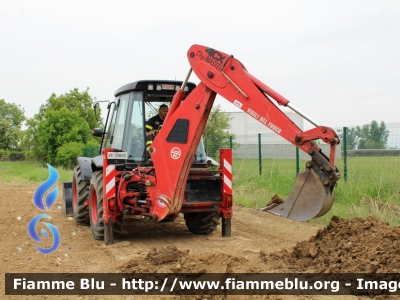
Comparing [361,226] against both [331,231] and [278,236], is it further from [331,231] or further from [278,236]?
[278,236]

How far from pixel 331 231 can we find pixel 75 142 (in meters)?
28.7

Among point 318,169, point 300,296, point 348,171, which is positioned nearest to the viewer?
point 300,296

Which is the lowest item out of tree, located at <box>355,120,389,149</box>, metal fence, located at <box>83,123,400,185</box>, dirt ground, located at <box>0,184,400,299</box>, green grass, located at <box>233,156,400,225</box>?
dirt ground, located at <box>0,184,400,299</box>

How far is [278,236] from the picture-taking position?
8.08 metres

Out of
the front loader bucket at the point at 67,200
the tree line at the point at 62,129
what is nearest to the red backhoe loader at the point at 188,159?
the front loader bucket at the point at 67,200

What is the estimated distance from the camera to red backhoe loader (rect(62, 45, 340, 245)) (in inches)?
227

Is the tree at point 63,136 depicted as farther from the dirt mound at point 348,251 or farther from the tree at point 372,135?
the dirt mound at point 348,251

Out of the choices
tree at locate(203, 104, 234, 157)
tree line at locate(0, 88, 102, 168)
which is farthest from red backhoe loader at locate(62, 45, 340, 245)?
tree line at locate(0, 88, 102, 168)

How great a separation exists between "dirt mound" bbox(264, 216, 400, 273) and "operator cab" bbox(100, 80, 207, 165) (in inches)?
95.7

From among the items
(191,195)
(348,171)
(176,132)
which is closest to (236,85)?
(176,132)

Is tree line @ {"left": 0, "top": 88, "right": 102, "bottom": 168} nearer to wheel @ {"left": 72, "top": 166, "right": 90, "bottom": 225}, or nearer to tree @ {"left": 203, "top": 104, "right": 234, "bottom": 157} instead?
tree @ {"left": 203, "top": 104, "right": 234, "bottom": 157}

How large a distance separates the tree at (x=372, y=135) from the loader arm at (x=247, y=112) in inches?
219

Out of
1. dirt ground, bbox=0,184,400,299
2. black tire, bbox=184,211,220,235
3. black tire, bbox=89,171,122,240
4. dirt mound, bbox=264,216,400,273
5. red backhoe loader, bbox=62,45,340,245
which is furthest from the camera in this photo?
black tire, bbox=184,211,220,235

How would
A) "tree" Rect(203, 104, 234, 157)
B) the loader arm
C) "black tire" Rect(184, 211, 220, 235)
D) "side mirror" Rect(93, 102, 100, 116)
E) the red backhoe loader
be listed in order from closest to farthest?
the loader arm < the red backhoe loader < "black tire" Rect(184, 211, 220, 235) < "side mirror" Rect(93, 102, 100, 116) < "tree" Rect(203, 104, 234, 157)
